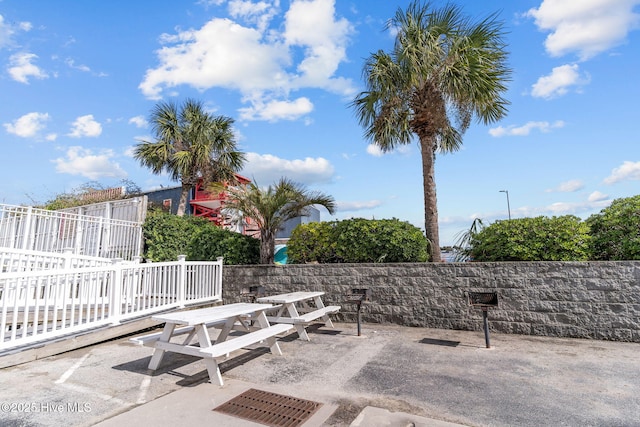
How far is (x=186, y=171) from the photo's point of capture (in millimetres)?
14055

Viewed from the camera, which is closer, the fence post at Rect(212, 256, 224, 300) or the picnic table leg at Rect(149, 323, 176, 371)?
the picnic table leg at Rect(149, 323, 176, 371)

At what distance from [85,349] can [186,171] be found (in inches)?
394

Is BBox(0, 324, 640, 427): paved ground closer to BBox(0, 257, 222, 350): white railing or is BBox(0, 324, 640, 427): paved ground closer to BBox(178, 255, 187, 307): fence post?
BBox(0, 257, 222, 350): white railing

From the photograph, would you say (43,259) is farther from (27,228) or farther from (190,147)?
(190,147)

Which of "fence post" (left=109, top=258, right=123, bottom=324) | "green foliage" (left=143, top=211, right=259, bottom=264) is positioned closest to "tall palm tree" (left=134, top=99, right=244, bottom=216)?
"green foliage" (left=143, top=211, right=259, bottom=264)

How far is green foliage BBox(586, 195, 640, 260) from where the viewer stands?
17.3ft

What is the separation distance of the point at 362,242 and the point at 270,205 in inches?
103

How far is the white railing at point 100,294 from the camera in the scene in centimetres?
478

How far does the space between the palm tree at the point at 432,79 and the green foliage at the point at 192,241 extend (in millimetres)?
5033

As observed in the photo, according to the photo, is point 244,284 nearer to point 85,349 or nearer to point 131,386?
point 85,349

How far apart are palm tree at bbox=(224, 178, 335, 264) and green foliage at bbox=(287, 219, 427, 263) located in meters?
0.73

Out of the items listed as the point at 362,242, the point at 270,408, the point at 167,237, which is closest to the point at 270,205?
the point at 362,242

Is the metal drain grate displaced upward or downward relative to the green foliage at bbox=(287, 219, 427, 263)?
downward

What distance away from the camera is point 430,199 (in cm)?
777
